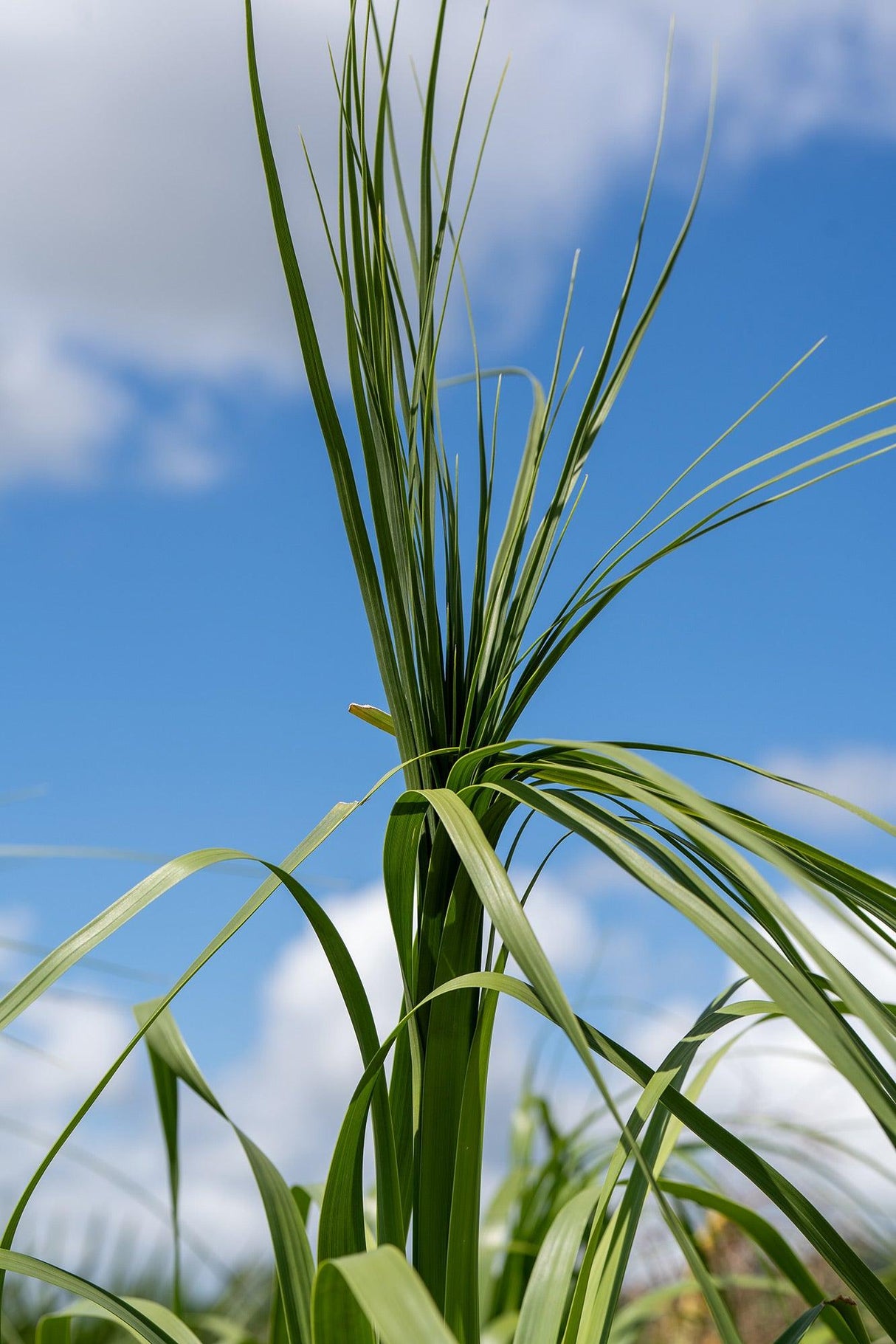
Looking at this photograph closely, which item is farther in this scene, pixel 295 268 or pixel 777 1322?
pixel 777 1322

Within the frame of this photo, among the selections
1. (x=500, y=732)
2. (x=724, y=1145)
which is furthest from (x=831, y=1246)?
(x=500, y=732)

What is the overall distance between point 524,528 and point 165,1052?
444 millimetres

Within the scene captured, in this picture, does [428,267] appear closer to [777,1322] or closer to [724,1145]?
[724,1145]

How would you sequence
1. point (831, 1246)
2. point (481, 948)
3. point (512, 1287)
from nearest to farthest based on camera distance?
point (831, 1246) → point (481, 948) → point (512, 1287)

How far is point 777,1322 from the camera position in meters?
2.36

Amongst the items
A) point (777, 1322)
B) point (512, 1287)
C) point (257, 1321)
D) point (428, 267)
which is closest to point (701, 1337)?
point (777, 1322)

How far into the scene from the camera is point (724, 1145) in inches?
21.4

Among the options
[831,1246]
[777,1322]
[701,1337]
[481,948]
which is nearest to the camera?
[831,1246]

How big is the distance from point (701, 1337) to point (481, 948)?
1906mm

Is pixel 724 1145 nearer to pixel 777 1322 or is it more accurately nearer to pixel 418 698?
pixel 418 698

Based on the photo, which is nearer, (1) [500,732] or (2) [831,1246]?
(2) [831,1246]

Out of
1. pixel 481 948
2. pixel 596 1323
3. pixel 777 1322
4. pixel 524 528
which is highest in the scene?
pixel 524 528

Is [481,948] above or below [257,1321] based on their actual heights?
above

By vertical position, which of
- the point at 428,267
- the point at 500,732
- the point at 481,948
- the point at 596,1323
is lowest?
the point at 596,1323
